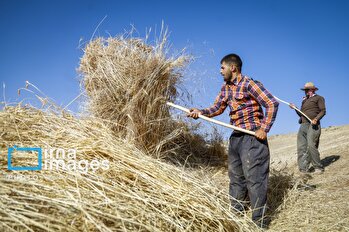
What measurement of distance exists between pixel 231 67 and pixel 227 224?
143 cm

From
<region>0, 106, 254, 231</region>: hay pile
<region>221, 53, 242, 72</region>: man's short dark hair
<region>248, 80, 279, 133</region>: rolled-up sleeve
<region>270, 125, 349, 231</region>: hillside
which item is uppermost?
<region>221, 53, 242, 72</region>: man's short dark hair

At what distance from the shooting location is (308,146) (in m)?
5.65

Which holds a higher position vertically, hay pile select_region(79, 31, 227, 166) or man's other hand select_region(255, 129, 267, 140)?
hay pile select_region(79, 31, 227, 166)

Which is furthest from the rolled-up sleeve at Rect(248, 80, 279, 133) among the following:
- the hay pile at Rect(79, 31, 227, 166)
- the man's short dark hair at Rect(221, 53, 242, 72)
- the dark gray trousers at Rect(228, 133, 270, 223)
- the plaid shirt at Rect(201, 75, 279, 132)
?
the hay pile at Rect(79, 31, 227, 166)

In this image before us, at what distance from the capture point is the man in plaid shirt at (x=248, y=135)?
2.63 metres

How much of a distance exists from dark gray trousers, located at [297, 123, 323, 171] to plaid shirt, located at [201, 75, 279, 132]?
10.6 ft

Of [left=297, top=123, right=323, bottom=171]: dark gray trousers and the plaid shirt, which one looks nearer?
the plaid shirt

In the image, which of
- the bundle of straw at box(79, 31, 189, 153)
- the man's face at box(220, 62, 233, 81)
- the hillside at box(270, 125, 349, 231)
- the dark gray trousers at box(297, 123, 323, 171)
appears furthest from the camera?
the dark gray trousers at box(297, 123, 323, 171)

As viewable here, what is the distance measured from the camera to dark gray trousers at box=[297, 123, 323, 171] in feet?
18.1

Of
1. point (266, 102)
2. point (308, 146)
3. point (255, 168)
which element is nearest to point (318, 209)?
point (255, 168)

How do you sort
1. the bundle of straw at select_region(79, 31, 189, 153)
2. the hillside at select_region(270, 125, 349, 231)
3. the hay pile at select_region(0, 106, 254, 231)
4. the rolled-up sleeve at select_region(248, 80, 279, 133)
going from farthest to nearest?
the bundle of straw at select_region(79, 31, 189, 153) → the rolled-up sleeve at select_region(248, 80, 279, 133) → the hillside at select_region(270, 125, 349, 231) → the hay pile at select_region(0, 106, 254, 231)

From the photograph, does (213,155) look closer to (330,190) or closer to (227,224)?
(330,190)

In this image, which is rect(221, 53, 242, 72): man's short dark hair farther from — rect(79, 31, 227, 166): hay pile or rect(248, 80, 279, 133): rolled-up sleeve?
rect(79, 31, 227, 166): hay pile

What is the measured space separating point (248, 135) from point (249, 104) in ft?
0.89
